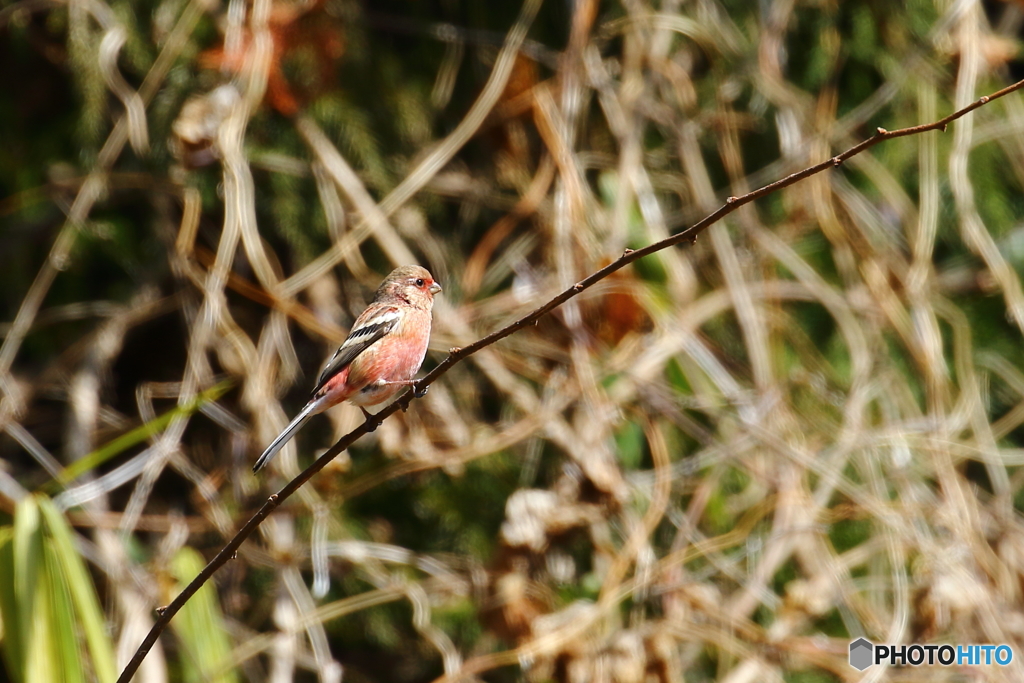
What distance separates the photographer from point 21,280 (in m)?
4.72

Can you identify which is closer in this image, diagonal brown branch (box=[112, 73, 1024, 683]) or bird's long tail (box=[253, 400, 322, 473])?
diagonal brown branch (box=[112, 73, 1024, 683])

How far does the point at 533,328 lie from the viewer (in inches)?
185

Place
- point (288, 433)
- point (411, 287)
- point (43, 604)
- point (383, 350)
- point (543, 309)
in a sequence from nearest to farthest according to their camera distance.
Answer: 1. point (543, 309)
2. point (43, 604)
3. point (288, 433)
4. point (383, 350)
5. point (411, 287)

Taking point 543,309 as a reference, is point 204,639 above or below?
below

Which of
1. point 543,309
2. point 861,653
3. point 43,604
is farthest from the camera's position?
point 861,653

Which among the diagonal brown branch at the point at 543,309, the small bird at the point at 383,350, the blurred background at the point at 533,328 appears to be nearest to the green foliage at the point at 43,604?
the diagonal brown branch at the point at 543,309

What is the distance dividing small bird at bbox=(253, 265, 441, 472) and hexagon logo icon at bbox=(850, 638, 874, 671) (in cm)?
214

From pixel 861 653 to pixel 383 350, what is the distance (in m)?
2.31

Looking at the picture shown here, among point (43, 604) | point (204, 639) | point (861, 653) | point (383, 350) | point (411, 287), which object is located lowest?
point (43, 604)

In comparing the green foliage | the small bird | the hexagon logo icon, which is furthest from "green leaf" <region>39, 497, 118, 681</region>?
the hexagon logo icon

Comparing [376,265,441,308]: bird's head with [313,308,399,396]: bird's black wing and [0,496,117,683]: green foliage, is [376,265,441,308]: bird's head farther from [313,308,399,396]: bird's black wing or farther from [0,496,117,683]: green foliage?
[0,496,117,683]: green foliage

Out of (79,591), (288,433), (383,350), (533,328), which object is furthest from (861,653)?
(79,591)

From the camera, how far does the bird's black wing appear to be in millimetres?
3508

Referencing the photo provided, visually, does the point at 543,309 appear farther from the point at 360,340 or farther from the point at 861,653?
the point at 861,653
